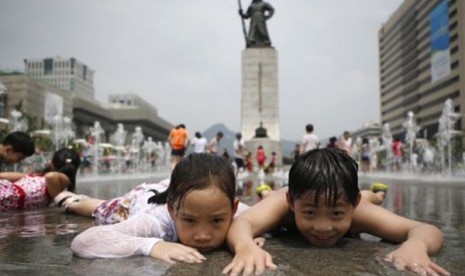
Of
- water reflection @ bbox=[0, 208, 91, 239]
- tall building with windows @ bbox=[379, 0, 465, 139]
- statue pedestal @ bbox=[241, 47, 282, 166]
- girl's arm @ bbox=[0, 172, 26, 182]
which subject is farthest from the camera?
tall building with windows @ bbox=[379, 0, 465, 139]

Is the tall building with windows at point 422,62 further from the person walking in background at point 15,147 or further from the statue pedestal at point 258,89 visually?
the person walking in background at point 15,147

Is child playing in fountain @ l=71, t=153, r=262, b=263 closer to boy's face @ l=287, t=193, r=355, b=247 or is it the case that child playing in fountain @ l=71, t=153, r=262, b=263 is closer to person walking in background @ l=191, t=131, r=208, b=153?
boy's face @ l=287, t=193, r=355, b=247

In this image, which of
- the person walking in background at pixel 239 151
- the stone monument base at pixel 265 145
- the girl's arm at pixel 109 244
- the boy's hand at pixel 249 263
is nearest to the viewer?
the boy's hand at pixel 249 263

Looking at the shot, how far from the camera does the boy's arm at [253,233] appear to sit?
5.96 ft

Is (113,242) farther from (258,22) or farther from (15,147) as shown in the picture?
(258,22)

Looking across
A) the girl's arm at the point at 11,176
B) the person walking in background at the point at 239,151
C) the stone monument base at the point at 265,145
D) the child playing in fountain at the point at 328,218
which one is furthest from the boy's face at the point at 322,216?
the stone monument base at the point at 265,145

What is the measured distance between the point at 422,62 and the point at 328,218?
82.7 m

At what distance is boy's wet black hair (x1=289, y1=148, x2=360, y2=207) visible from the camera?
83.0 inches

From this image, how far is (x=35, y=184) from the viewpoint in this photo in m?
4.72

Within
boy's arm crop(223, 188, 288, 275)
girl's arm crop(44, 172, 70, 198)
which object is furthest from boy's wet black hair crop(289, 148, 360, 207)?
girl's arm crop(44, 172, 70, 198)

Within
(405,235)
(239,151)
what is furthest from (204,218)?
(239,151)

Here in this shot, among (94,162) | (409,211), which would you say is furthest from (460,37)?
(409,211)

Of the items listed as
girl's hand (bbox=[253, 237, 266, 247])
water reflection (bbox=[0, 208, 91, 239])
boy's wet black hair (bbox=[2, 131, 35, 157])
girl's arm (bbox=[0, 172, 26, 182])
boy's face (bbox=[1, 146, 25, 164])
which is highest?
boy's wet black hair (bbox=[2, 131, 35, 157])

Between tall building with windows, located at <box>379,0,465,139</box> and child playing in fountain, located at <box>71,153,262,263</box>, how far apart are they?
6380 cm
